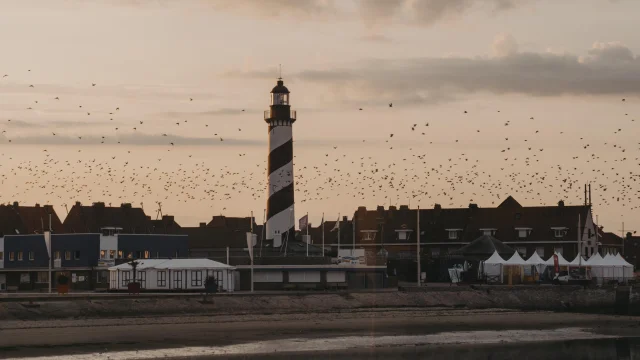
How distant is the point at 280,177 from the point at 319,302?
26.0 metres

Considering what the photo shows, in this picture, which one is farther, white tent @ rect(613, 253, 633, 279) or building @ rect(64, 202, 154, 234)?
building @ rect(64, 202, 154, 234)

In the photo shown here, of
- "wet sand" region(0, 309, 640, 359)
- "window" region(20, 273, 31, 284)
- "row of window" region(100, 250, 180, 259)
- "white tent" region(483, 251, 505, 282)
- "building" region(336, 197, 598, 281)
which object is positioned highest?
"building" region(336, 197, 598, 281)

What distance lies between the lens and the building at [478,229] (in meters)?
121

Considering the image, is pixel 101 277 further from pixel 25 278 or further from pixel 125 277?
pixel 125 277

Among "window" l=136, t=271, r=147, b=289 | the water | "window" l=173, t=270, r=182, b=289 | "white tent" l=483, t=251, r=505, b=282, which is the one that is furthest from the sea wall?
the water

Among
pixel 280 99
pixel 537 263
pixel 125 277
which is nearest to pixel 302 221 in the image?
pixel 280 99

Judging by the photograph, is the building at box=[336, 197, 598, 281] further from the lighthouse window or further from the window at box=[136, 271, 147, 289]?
the window at box=[136, 271, 147, 289]

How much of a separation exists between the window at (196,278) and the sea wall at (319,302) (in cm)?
820

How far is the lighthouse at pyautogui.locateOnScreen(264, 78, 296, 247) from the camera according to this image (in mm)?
100625

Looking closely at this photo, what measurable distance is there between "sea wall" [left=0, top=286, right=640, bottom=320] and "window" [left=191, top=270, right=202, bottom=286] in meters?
8.20

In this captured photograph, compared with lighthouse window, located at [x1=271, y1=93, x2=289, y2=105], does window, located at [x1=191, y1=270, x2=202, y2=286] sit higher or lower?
lower

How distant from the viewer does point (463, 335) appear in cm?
5856

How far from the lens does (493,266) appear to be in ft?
319

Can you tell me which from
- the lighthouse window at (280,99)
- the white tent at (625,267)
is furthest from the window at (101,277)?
the white tent at (625,267)
